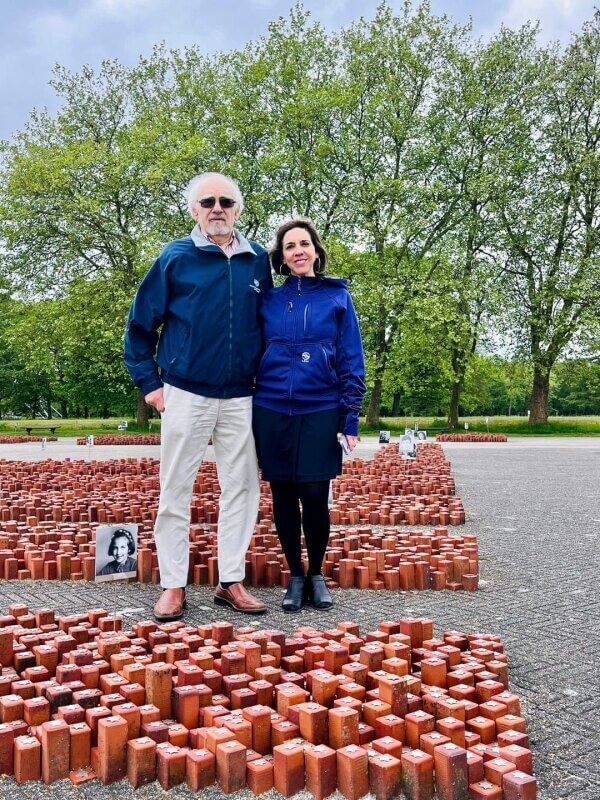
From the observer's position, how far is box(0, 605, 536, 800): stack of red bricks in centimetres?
209

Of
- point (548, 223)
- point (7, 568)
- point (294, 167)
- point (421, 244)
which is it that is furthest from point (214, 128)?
point (7, 568)

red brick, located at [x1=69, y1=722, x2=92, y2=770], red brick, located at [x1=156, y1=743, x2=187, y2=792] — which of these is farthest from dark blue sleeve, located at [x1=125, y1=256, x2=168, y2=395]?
red brick, located at [x1=156, y1=743, x2=187, y2=792]

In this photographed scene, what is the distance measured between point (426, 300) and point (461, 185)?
22.7 feet

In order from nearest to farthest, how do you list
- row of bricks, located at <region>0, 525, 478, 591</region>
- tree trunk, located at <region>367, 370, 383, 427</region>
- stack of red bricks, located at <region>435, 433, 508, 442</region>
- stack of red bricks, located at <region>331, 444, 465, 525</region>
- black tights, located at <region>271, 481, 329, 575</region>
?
black tights, located at <region>271, 481, 329, 575</region>
row of bricks, located at <region>0, 525, 478, 591</region>
stack of red bricks, located at <region>331, 444, 465, 525</region>
stack of red bricks, located at <region>435, 433, 508, 442</region>
tree trunk, located at <region>367, 370, 383, 427</region>

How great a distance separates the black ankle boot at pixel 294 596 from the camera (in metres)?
4.03

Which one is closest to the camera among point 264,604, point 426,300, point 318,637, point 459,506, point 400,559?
point 318,637

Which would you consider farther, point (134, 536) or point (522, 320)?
point (522, 320)

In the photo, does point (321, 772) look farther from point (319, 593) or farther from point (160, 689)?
point (319, 593)

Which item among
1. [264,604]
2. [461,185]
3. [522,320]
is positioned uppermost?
[461,185]

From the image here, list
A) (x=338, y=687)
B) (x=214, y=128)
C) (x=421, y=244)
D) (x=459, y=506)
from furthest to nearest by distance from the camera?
(x=421, y=244) → (x=214, y=128) → (x=459, y=506) → (x=338, y=687)

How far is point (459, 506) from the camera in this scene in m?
7.41

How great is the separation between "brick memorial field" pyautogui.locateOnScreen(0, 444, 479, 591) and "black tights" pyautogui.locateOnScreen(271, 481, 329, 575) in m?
0.37

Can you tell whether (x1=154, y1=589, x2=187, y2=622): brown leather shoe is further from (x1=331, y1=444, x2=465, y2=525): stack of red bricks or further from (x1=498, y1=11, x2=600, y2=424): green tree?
(x1=498, y1=11, x2=600, y2=424): green tree

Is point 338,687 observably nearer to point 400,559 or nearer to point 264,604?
point 264,604
